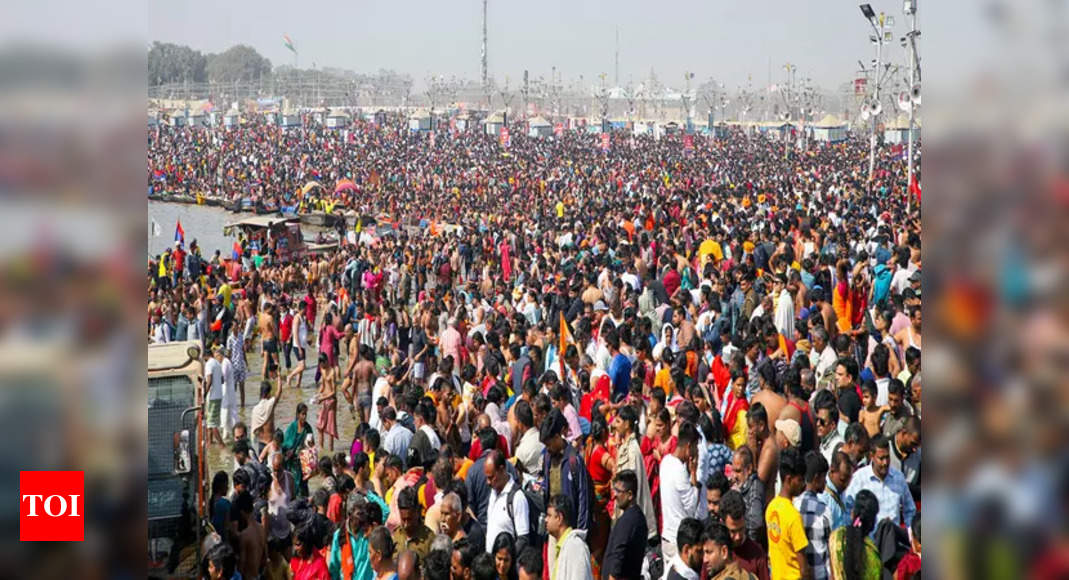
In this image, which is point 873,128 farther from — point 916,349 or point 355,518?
point 355,518

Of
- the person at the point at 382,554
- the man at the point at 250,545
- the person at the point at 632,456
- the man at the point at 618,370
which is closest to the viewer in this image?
the person at the point at 382,554

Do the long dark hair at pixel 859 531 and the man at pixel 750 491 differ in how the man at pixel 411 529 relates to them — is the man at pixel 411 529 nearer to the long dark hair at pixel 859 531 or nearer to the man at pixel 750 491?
the man at pixel 750 491

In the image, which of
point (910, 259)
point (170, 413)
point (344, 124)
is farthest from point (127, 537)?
point (344, 124)

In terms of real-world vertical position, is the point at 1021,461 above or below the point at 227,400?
above

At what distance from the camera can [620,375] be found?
341 inches

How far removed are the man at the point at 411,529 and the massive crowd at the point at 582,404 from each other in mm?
11

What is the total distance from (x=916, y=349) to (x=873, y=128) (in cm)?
2584

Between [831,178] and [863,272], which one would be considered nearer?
[863,272]

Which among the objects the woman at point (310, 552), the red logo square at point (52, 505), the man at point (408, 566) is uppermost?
the red logo square at point (52, 505)

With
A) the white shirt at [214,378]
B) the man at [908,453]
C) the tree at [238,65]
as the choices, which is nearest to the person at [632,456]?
the man at [908,453]

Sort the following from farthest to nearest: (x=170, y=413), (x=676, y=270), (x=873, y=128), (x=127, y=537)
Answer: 1. (x=873, y=128)
2. (x=676, y=270)
3. (x=170, y=413)
4. (x=127, y=537)

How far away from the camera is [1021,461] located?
60.7 inches

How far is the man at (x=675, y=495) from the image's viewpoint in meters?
5.81

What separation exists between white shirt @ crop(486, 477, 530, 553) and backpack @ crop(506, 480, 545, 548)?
15 mm
